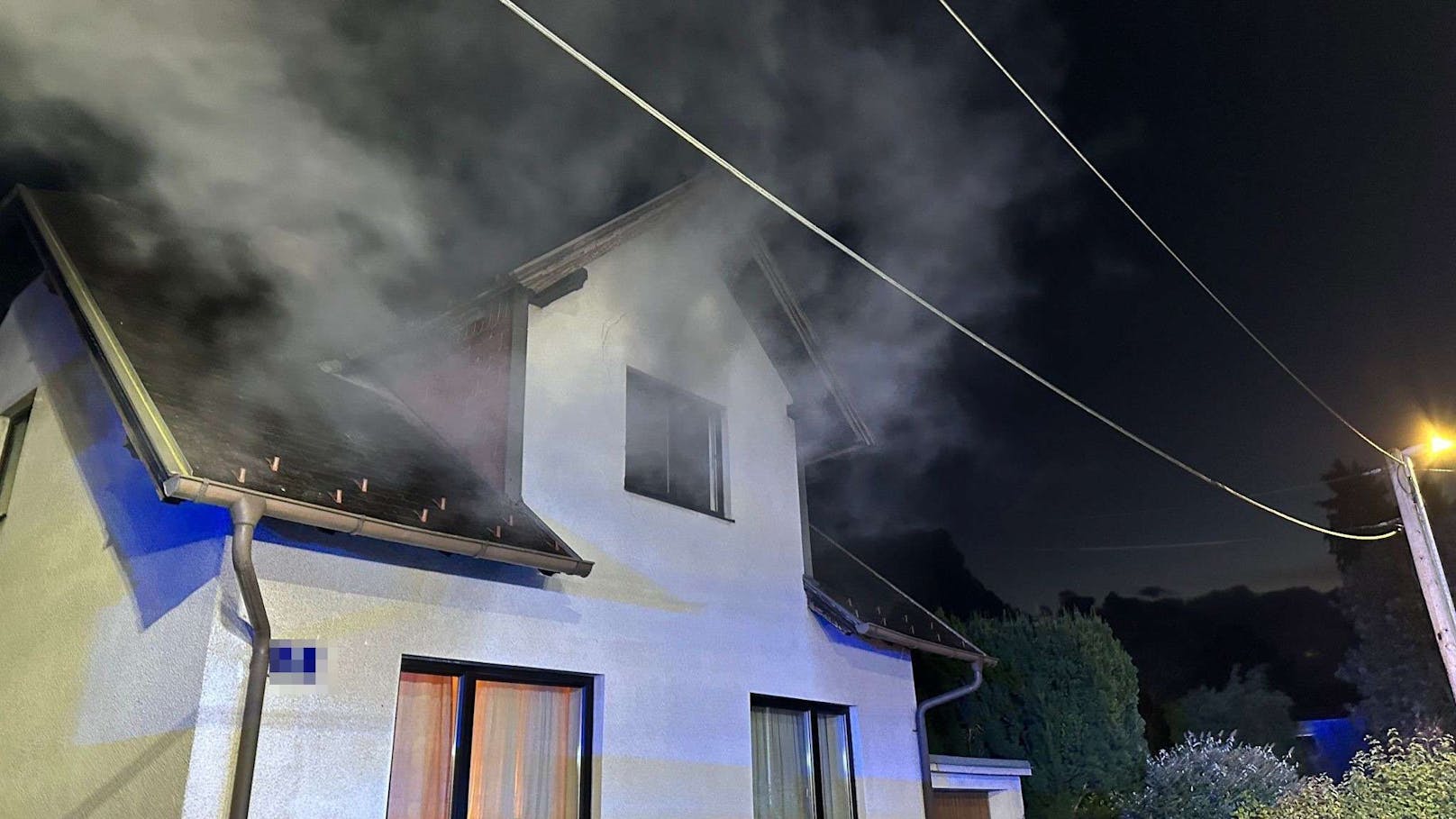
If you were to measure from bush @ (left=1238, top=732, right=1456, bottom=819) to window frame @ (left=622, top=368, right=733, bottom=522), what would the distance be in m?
7.19

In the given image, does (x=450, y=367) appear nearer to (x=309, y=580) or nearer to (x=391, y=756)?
(x=309, y=580)

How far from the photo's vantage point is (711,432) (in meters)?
7.29

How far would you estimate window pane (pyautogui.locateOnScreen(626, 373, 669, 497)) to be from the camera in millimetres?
6395

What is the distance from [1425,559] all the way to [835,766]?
8909mm

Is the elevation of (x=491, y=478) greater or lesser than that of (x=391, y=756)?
greater

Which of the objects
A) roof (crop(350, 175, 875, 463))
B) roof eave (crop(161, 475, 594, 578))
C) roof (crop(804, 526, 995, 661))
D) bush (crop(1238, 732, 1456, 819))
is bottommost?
bush (crop(1238, 732, 1456, 819))

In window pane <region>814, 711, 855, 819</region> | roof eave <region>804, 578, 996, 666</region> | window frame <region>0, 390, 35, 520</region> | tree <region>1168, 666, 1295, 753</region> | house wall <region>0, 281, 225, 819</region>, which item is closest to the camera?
house wall <region>0, 281, 225, 819</region>

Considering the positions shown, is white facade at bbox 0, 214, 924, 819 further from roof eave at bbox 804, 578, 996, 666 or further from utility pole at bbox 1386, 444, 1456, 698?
utility pole at bbox 1386, 444, 1456, 698

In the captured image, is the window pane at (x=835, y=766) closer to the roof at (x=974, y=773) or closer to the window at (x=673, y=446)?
the roof at (x=974, y=773)

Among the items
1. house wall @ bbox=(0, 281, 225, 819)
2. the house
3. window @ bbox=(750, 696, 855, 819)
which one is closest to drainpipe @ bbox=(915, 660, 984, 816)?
the house

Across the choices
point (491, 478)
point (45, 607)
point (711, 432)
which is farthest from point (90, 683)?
point (711, 432)

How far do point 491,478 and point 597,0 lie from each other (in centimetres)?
302

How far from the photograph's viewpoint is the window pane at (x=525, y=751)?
4695 mm

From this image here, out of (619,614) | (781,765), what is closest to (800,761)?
(781,765)
